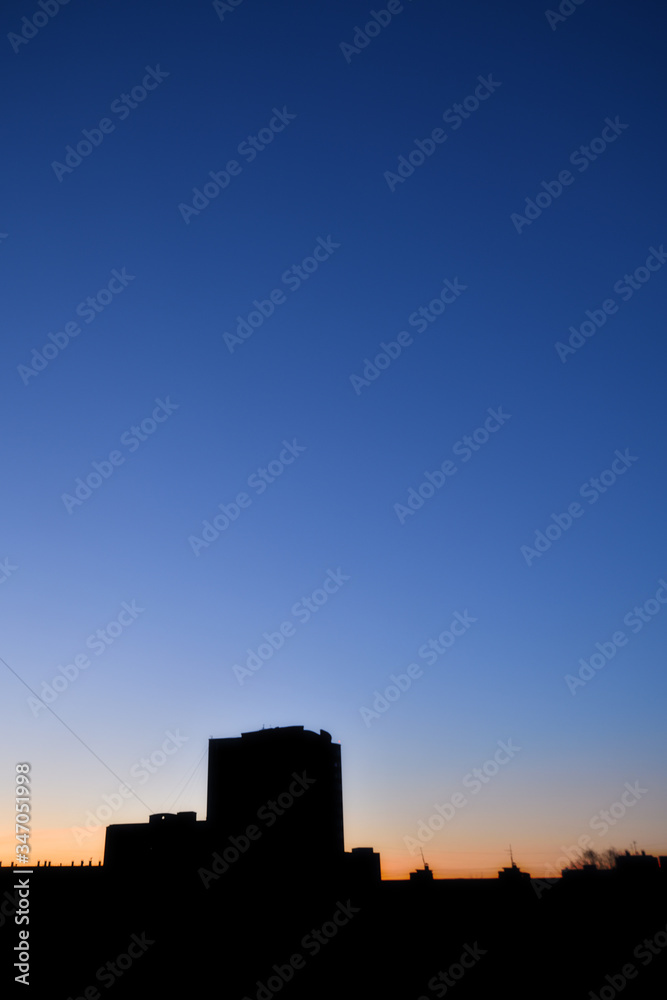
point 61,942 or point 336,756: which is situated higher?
point 336,756

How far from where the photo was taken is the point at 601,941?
36000 mm

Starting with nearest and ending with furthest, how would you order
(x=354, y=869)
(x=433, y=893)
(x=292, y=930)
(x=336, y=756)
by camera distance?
(x=433, y=893)
(x=292, y=930)
(x=354, y=869)
(x=336, y=756)

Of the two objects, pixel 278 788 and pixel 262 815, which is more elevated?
pixel 278 788

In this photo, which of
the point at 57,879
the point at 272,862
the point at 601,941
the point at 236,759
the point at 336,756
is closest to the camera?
the point at 601,941

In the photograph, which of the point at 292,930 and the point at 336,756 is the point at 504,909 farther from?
the point at 336,756

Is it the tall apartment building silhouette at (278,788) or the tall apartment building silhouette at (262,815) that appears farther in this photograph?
the tall apartment building silhouette at (278,788)

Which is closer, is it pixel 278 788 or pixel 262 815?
pixel 262 815

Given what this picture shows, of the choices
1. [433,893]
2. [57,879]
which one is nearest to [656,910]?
[433,893]

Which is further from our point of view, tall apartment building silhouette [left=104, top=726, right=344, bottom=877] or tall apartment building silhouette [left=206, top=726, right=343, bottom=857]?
tall apartment building silhouette [left=206, top=726, right=343, bottom=857]

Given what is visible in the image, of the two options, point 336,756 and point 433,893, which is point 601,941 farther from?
point 336,756

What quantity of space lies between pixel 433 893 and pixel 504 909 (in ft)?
17.1

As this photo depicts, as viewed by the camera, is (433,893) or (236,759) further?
(236,759)

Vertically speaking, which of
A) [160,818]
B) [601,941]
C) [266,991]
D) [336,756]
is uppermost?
[336,756]

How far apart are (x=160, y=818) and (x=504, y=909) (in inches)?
Result: 1793
